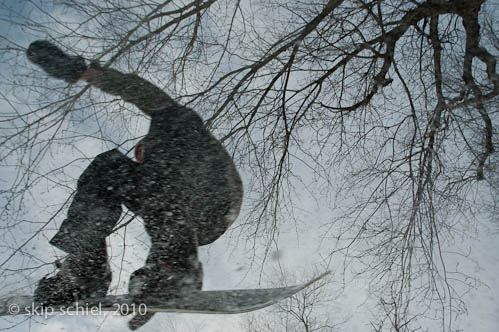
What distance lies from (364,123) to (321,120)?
28 centimetres

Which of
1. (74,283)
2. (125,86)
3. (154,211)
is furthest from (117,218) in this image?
(125,86)

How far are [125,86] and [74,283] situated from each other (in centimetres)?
102

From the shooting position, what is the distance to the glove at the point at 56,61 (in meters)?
1.72

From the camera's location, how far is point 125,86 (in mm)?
1872

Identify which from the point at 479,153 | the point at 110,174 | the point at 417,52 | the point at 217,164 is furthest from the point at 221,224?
the point at 417,52

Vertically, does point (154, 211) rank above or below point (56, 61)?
below

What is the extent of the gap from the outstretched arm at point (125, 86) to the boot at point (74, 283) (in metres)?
0.80

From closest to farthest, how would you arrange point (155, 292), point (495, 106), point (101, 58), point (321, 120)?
point (155, 292) < point (101, 58) < point (495, 106) < point (321, 120)

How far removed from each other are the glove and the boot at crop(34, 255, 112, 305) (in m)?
0.91

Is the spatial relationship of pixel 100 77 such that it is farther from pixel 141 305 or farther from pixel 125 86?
pixel 141 305

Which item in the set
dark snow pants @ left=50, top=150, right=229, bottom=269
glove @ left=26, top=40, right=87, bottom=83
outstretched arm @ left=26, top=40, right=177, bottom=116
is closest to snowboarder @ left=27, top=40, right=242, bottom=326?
dark snow pants @ left=50, top=150, right=229, bottom=269

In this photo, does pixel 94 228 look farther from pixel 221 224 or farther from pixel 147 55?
pixel 147 55

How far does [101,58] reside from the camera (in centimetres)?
180

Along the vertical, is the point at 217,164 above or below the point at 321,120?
below
